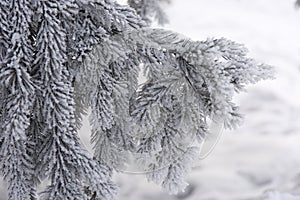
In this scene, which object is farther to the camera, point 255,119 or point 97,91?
point 255,119

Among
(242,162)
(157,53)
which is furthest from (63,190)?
(242,162)

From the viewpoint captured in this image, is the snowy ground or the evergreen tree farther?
the snowy ground

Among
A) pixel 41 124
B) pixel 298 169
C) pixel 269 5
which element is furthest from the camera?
pixel 269 5

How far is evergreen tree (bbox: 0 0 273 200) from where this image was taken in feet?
4.98

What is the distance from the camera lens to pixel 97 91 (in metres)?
1.69

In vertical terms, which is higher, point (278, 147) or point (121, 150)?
point (278, 147)

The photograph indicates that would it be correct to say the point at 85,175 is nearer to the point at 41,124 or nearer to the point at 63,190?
the point at 63,190

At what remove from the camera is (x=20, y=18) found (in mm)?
1589

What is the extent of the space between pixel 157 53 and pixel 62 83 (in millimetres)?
377

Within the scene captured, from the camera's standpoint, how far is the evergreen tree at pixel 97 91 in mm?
1518

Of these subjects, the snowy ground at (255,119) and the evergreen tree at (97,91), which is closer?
the evergreen tree at (97,91)

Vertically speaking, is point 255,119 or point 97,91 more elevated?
point 255,119

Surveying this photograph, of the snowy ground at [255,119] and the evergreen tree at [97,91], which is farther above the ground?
the snowy ground at [255,119]

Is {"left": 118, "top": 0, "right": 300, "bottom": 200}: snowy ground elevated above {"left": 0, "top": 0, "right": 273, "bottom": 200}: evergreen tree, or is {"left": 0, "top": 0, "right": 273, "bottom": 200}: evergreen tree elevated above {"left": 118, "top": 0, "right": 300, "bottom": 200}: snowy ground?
{"left": 118, "top": 0, "right": 300, "bottom": 200}: snowy ground
